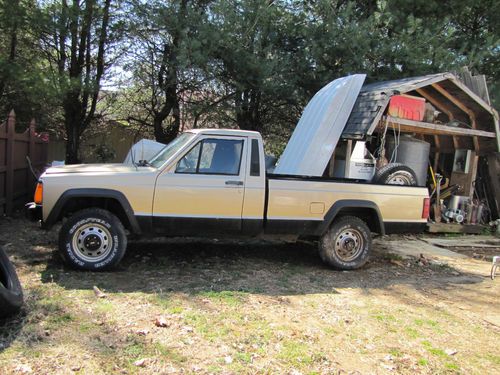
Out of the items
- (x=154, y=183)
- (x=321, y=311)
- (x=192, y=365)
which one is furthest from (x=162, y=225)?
(x=192, y=365)

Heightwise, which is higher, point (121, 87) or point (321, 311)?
point (121, 87)

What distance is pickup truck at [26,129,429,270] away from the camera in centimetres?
588

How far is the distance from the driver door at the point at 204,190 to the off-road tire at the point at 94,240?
543 mm

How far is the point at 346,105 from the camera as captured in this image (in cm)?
1016

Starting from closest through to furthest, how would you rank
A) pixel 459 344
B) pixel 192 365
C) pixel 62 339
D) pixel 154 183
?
pixel 192 365, pixel 62 339, pixel 459 344, pixel 154 183

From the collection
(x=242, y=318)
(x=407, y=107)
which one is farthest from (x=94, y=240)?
(x=407, y=107)

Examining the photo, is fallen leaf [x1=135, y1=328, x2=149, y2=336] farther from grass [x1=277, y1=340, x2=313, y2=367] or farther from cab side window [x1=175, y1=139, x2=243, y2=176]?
cab side window [x1=175, y1=139, x2=243, y2=176]

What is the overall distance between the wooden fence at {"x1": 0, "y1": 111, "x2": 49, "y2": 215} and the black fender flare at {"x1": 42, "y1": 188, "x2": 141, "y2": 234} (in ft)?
12.5

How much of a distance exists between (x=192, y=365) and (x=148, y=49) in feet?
36.8

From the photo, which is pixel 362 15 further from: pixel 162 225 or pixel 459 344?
pixel 459 344

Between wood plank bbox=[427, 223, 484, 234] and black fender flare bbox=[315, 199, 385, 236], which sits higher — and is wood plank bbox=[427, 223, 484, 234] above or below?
below

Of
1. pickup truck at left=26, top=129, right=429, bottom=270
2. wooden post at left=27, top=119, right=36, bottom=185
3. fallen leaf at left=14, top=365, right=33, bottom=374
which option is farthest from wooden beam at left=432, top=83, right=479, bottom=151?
fallen leaf at left=14, top=365, right=33, bottom=374

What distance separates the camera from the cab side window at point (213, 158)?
20.6 feet

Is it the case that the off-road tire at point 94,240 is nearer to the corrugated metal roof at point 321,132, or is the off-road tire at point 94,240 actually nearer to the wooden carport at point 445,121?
the corrugated metal roof at point 321,132
